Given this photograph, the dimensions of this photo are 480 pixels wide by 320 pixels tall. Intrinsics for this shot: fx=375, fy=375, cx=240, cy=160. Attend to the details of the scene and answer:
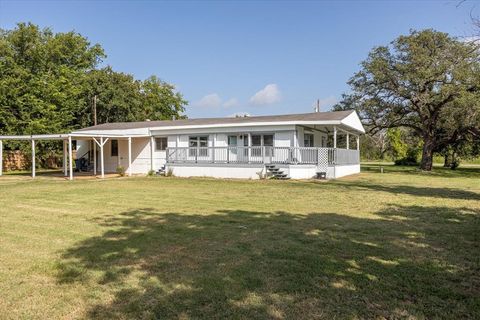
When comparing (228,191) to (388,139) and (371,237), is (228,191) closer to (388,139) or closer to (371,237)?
(371,237)

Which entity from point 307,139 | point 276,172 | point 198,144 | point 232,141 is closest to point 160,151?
point 198,144

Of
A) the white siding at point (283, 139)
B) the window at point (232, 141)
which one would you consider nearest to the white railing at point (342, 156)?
the white siding at point (283, 139)

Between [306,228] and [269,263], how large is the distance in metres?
2.29

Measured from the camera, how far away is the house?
64.0ft

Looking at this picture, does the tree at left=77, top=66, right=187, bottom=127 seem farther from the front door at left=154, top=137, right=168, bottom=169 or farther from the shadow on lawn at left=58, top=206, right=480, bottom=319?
the shadow on lawn at left=58, top=206, right=480, bottom=319

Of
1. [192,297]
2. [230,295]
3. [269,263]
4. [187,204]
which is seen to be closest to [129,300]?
[192,297]

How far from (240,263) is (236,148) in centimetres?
1579

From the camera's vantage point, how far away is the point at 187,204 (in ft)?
33.0

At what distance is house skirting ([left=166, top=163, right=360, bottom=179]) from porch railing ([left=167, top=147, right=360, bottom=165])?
0.93 feet

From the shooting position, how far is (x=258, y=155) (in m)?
20.3

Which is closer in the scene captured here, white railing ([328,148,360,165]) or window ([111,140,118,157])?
white railing ([328,148,360,165])

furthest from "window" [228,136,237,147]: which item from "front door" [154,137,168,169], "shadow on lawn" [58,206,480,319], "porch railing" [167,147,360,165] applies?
"shadow on lawn" [58,206,480,319]

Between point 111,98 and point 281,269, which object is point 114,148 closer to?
point 111,98

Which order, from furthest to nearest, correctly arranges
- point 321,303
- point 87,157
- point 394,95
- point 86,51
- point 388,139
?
point 388,139
point 86,51
point 394,95
point 87,157
point 321,303
